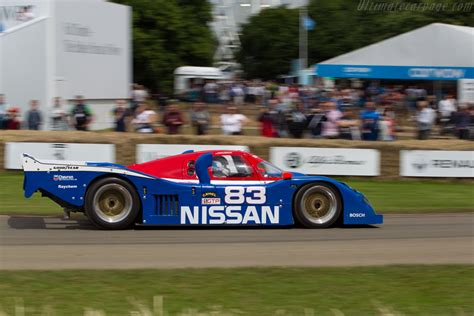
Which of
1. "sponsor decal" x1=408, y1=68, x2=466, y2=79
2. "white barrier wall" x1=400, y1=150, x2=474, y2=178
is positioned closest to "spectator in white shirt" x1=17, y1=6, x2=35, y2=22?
"sponsor decal" x1=408, y1=68, x2=466, y2=79

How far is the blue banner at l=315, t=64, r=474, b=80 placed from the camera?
1083 inches

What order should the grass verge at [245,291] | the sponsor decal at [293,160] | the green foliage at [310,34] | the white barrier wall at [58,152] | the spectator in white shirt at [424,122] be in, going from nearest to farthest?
the grass verge at [245,291] → the white barrier wall at [58,152] → the sponsor decal at [293,160] → the spectator in white shirt at [424,122] → the green foliage at [310,34]

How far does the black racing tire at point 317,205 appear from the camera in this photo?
11.3 meters

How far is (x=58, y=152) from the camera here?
17094mm

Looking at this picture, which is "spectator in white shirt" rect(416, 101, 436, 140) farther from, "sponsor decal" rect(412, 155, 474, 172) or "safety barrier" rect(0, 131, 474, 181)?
"sponsor decal" rect(412, 155, 474, 172)

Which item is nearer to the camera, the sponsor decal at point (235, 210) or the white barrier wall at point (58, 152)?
the sponsor decal at point (235, 210)

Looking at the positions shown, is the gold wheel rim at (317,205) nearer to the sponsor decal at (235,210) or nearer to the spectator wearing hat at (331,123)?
the sponsor decal at (235,210)

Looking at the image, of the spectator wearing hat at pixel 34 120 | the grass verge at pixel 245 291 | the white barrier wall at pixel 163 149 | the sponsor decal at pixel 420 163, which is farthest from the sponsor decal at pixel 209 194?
the spectator wearing hat at pixel 34 120

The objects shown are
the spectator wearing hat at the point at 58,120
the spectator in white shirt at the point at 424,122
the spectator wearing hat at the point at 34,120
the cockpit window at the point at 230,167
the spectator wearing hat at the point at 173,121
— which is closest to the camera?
the cockpit window at the point at 230,167

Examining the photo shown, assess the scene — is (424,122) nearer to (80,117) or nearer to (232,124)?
(232,124)

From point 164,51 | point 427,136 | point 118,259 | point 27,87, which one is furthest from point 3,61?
point 164,51

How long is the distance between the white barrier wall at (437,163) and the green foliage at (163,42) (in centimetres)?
3266

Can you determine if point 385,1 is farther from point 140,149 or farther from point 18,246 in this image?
point 18,246

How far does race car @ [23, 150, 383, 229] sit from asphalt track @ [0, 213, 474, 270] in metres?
0.21
